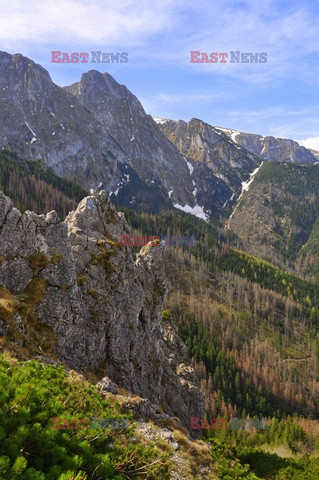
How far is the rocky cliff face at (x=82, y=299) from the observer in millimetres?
31781

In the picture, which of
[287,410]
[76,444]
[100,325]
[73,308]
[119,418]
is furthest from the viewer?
[287,410]

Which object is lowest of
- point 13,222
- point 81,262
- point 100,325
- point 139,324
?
point 139,324

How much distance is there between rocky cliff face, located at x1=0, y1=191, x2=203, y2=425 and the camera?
31.8 m

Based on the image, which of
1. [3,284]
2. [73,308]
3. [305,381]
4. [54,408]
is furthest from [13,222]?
[305,381]

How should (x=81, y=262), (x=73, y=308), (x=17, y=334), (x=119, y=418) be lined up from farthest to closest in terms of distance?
1. (x=81, y=262)
2. (x=73, y=308)
3. (x=17, y=334)
4. (x=119, y=418)

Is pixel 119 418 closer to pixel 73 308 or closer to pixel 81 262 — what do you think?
pixel 73 308

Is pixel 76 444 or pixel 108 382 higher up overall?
pixel 76 444

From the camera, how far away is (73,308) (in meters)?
35.4

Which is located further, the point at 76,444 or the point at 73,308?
the point at 73,308

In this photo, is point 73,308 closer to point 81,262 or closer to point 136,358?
point 81,262

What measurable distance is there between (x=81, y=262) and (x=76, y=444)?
33.0m

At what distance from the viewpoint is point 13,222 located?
122ft

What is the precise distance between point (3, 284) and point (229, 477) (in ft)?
92.2

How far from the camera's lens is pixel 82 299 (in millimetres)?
38812
